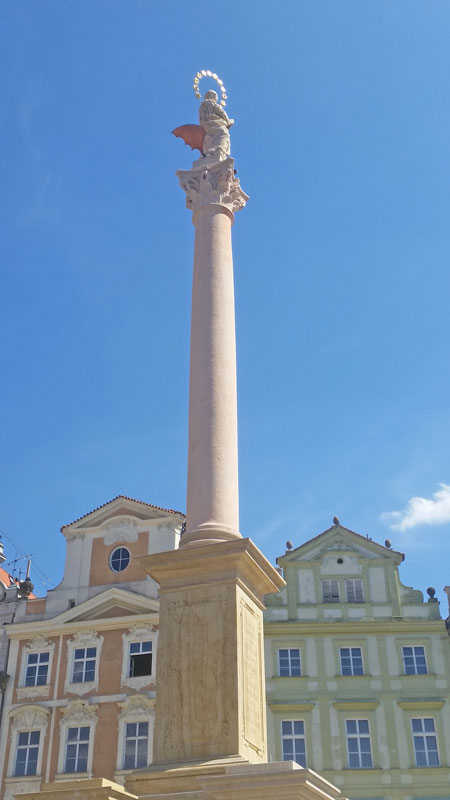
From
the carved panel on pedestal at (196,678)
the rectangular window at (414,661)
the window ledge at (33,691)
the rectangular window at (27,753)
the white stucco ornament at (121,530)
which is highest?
the white stucco ornament at (121,530)

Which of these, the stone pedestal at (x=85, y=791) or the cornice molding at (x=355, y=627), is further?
the cornice molding at (x=355, y=627)

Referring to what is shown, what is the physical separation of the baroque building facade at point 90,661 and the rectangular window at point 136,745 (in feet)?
0.10

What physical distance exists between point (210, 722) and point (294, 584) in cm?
2212

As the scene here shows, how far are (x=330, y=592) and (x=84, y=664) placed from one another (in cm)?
932

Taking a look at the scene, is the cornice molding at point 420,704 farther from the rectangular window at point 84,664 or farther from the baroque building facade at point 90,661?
the rectangular window at point 84,664

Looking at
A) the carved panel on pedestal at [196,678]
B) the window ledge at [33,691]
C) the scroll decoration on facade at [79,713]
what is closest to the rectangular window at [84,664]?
the scroll decoration on facade at [79,713]

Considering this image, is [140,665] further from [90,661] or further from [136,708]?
[90,661]

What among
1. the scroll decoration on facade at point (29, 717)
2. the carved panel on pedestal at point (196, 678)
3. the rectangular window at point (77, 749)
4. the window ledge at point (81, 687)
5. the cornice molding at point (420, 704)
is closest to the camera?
the carved panel on pedestal at point (196, 678)

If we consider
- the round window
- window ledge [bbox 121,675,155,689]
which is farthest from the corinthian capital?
the round window

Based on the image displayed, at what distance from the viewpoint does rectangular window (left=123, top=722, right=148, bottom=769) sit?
27.5m

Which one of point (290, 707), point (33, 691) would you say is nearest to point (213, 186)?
point (33, 691)

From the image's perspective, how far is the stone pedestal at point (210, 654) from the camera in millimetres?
11414

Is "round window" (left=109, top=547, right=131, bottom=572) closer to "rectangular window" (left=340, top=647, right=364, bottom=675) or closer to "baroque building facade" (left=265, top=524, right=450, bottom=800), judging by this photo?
"baroque building facade" (left=265, top=524, right=450, bottom=800)

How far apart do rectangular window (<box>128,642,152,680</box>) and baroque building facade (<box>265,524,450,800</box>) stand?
4.67 metres
